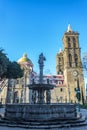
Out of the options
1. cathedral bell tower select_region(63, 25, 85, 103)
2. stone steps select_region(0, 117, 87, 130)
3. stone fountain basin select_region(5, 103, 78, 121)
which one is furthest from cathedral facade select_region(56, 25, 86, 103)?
stone steps select_region(0, 117, 87, 130)

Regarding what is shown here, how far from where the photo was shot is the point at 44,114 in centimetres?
1052

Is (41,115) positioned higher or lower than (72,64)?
lower

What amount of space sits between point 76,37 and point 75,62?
10.6m

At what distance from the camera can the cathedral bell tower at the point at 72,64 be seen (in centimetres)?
5488

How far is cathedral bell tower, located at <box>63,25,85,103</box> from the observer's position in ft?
180

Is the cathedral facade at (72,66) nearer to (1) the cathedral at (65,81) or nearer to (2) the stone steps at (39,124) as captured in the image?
(1) the cathedral at (65,81)

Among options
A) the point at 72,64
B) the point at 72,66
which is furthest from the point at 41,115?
the point at 72,64

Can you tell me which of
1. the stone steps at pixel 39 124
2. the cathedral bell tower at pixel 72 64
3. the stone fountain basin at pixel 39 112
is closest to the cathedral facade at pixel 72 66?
the cathedral bell tower at pixel 72 64

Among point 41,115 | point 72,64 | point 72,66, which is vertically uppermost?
point 72,64

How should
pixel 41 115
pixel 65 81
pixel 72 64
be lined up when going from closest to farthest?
pixel 41 115 → pixel 72 64 → pixel 65 81

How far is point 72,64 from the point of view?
2249 inches

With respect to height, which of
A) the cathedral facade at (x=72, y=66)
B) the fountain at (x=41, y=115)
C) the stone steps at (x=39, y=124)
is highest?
the cathedral facade at (x=72, y=66)

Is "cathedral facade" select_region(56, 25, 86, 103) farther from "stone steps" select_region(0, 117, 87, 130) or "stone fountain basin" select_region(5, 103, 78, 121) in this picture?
"stone steps" select_region(0, 117, 87, 130)

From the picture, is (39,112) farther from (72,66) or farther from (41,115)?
(72,66)
